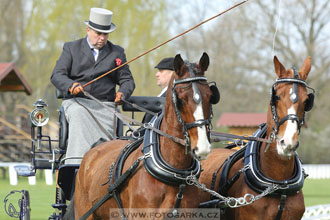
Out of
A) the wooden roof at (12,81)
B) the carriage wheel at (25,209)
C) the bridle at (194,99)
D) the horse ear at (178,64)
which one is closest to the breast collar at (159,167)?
the bridle at (194,99)

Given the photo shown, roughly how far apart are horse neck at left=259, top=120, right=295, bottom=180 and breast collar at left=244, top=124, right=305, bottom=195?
0.17ft

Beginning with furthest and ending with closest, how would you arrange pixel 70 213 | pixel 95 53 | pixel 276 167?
pixel 95 53, pixel 70 213, pixel 276 167

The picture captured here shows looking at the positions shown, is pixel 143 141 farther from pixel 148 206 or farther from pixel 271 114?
pixel 271 114

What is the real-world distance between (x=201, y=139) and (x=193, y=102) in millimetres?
306

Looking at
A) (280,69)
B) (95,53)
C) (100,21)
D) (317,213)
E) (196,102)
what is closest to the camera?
(196,102)

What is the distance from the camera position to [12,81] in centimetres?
2203

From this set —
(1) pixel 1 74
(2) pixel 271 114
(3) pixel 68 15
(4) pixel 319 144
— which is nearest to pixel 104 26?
(2) pixel 271 114

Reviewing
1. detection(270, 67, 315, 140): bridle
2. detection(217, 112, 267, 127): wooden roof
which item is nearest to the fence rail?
detection(270, 67, 315, 140): bridle

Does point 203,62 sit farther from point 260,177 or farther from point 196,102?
point 260,177

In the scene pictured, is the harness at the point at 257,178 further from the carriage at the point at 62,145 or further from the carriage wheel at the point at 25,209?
the carriage wheel at the point at 25,209

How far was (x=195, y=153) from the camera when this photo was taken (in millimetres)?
4438

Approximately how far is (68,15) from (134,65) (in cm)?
471

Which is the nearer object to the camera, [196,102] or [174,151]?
[196,102]

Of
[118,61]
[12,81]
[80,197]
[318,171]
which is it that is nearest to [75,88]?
[118,61]
